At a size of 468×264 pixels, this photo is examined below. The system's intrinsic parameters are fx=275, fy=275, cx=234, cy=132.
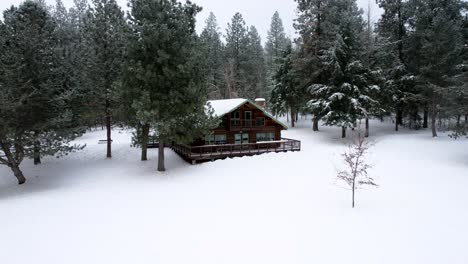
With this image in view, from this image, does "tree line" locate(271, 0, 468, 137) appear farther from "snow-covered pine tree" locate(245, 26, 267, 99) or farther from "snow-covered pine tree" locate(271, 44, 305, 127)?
"snow-covered pine tree" locate(245, 26, 267, 99)

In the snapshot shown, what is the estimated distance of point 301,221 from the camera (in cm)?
1064

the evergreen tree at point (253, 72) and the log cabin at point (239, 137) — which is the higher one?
the evergreen tree at point (253, 72)

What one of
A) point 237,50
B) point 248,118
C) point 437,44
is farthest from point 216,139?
point 237,50

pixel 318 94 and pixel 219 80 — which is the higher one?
pixel 219 80

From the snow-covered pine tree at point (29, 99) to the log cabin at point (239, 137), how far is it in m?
8.81

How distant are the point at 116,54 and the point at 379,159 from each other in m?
21.9

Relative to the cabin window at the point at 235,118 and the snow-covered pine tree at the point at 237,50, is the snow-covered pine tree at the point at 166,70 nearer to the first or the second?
the cabin window at the point at 235,118

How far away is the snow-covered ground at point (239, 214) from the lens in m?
8.48

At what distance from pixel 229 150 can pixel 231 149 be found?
1.26 m

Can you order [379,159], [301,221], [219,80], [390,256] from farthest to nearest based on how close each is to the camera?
1. [219,80]
2. [379,159]
3. [301,221]
4. [390,256]

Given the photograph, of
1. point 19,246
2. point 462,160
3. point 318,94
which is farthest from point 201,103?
point 462,160

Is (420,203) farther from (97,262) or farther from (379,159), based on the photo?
(97,262)

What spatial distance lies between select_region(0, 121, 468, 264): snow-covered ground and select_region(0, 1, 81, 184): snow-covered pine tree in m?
2.59

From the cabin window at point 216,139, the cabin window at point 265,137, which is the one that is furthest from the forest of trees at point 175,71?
the cabin window at point 265,137
